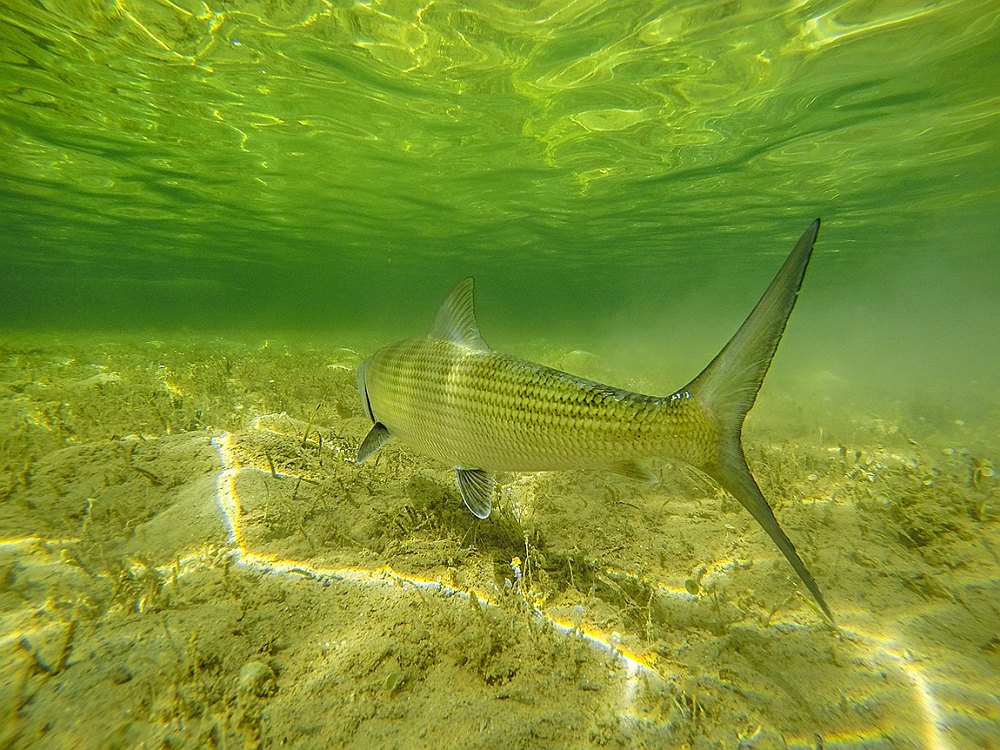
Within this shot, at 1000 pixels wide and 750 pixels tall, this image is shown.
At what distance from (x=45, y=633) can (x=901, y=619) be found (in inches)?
191

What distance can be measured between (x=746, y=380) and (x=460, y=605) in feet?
6.47

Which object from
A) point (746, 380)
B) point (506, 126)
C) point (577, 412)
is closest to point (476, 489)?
point (577, 412)

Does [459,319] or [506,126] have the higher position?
[506,126]

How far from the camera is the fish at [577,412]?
1891 mm

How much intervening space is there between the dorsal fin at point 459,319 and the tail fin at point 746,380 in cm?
162

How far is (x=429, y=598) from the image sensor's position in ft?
8.62

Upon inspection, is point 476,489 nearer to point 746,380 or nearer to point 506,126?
point 746,380

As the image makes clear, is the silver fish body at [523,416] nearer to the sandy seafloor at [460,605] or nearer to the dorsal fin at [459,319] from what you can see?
the dorsal fin at [459,319]

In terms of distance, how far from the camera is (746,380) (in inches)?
77.8

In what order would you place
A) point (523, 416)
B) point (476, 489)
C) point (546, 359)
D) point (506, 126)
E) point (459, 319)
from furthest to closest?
point (546, 359) < point (506, 126) < point (459, 319) < point (476, 489) < point (523, 416)

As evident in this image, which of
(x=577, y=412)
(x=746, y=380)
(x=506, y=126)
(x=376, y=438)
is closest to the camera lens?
(x=746, y=380)

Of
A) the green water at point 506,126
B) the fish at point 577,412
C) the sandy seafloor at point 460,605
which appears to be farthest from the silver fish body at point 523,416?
the green water at point 506,126

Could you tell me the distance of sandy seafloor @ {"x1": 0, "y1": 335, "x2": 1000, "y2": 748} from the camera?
6.41ft

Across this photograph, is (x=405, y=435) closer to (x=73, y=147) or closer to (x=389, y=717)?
(x=389, y=717)
